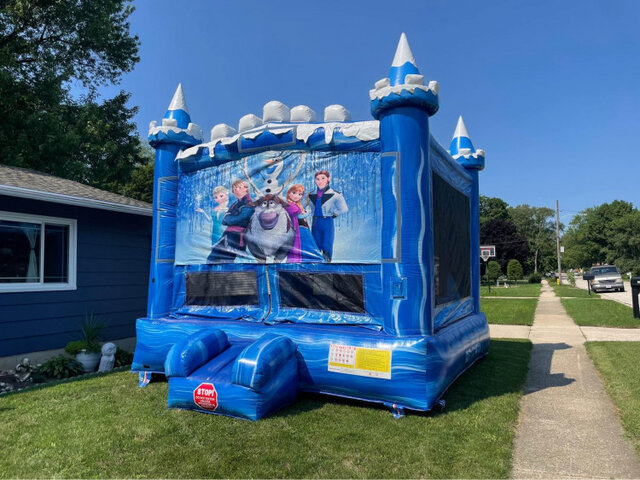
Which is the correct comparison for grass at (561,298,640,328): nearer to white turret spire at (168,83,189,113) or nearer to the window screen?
the window screen

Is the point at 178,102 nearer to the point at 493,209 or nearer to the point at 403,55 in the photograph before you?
A: the point at 403,55

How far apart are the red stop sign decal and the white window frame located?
155 inches

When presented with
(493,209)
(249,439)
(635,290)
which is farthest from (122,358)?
(493,209)

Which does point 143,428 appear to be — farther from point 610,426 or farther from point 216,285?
point 610,426

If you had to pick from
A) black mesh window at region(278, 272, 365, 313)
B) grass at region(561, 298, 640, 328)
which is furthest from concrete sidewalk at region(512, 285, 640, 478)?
grass at region(561, 298, 640, 328)

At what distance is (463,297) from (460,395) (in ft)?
6.53

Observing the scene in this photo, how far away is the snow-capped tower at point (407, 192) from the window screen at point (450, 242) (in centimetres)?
90

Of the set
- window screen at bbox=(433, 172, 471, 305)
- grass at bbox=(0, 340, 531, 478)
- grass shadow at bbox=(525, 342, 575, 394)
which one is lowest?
grass shadow at bbox=(525, 342, 575, 394)

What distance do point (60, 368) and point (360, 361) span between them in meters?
4.53

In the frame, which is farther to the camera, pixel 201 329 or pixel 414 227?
pixel 201 329

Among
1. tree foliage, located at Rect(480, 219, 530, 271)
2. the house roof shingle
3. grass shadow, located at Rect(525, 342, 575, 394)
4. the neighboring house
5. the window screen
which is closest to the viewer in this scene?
the window screen

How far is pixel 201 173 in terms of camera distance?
245 inches

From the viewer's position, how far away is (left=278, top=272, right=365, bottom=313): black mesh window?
5035 millimetres

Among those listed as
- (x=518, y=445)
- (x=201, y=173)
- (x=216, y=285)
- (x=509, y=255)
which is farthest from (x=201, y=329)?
(x=509, y=255)
